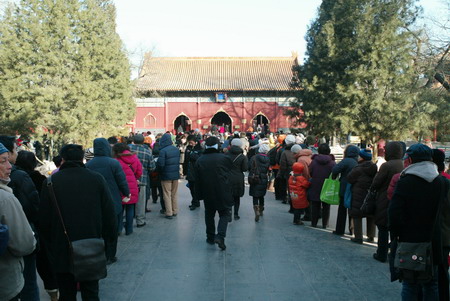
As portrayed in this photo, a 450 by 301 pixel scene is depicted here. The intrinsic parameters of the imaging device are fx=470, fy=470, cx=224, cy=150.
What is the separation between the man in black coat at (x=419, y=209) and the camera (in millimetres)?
3742

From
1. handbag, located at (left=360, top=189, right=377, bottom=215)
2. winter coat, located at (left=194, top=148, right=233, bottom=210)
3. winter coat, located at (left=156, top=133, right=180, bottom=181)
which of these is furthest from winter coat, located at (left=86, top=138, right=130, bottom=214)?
handbag, located at (left=360, top=189, right=377, bottom=215)

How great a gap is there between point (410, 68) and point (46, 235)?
1584 centimetres

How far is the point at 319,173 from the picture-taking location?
801cm

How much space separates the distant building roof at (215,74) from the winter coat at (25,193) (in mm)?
30944

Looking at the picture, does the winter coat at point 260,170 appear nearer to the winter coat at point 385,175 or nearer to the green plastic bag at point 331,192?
the green plastic bag at point 331,192

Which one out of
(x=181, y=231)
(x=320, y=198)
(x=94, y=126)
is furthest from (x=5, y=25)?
(x=320, y=198)

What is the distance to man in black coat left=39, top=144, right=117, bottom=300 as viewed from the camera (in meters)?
3.57

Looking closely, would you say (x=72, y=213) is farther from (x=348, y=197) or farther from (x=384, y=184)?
(x=348, y=197)

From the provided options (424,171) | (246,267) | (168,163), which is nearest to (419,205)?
(424,171)

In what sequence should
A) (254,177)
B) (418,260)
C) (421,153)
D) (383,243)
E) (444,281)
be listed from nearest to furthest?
(418,260)
(421,153)
(444,281)
(383,243)
(254,177)

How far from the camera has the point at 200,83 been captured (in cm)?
3600

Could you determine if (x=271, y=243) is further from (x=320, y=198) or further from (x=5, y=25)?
(x=5, y=25)

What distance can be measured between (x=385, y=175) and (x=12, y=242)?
4.47 meters

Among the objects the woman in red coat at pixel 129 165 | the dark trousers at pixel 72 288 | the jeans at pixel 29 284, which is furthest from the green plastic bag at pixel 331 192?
the jeans at pixel 29 284
